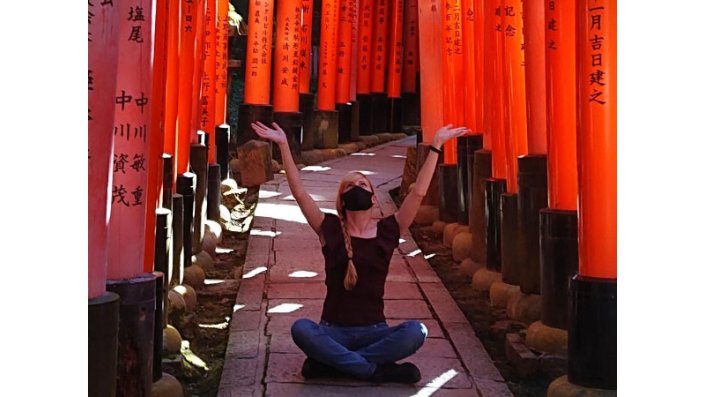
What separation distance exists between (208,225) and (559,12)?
4867 mm

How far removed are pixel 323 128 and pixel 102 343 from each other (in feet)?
48.0

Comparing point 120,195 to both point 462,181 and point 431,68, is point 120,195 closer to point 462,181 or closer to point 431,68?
point 462,181

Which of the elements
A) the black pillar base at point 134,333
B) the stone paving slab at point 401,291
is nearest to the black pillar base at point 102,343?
the black pillar base at point 134,333

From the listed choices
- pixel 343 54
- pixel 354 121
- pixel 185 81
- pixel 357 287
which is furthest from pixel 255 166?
pixel 354 121

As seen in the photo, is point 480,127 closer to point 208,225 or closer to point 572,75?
point 208,225

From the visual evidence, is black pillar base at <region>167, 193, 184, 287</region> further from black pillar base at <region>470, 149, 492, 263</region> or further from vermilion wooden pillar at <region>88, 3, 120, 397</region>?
vermilion wooden pillar at <region>88, 3, 120, 397</region>

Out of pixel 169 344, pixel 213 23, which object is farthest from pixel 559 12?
pixel 213 23

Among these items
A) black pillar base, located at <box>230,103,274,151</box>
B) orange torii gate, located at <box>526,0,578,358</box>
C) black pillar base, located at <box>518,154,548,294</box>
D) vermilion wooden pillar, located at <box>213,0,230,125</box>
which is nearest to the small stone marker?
vermilion wooden pillar, located at <box>213,0,230,125</box>

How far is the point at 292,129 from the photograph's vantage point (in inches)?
671

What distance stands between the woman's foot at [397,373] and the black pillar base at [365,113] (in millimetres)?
16112

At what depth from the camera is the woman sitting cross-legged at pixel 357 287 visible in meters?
6.00

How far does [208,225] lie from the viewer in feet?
35.7

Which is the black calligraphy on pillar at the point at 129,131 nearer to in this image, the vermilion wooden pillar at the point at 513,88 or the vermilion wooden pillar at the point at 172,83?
the vermilion wooden pillar at the point at 172,83

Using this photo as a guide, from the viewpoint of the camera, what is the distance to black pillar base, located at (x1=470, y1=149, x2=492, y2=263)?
9484mm
